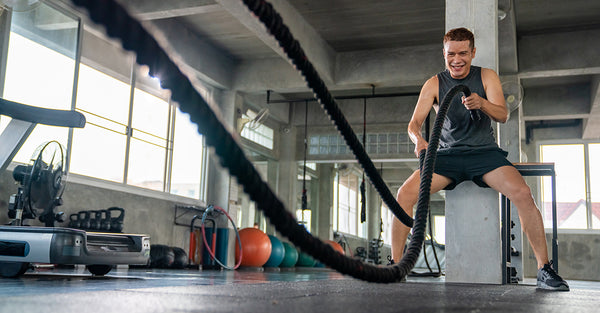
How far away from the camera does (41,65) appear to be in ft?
19.6

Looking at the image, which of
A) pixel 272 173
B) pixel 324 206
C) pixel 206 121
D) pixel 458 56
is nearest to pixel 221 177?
pixel 272 173

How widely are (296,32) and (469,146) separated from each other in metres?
5.16

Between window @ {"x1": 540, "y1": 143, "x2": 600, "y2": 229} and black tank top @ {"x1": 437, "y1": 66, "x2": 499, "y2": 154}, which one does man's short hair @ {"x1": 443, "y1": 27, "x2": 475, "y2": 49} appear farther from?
window @ {"x1": 540, "y1": 143, "x2": 600, "y2": 229}

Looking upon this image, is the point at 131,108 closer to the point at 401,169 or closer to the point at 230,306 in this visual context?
the point at 230,306

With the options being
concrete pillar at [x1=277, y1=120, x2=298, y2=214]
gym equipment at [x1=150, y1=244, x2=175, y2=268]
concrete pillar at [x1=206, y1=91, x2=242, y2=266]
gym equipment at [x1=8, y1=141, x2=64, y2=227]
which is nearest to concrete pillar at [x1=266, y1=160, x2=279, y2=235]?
concrete pillar at [x1=277, y1=120, x2=298, y2=214]

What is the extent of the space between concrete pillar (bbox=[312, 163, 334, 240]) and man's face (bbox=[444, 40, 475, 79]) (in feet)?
34.2

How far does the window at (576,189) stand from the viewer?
11648 mm

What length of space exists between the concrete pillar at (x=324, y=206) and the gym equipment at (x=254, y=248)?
4483mm

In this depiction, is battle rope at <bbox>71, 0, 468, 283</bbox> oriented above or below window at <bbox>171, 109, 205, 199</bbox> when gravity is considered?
below

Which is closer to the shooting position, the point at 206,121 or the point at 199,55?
the point at 206,121

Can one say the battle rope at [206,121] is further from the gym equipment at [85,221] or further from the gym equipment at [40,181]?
the gym equipment at [85,221]

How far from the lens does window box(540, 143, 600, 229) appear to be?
1165cm

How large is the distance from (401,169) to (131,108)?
11.6 meters

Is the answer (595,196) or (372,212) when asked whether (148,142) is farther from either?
(372,212)
